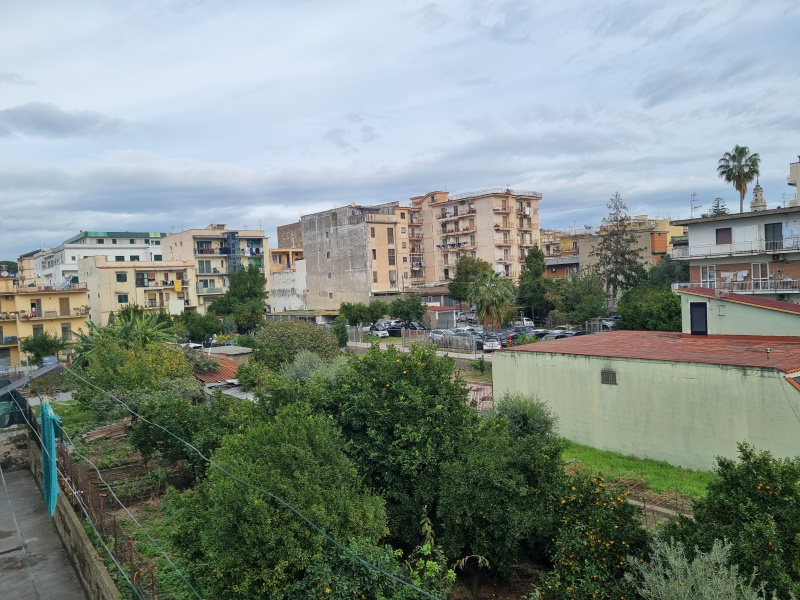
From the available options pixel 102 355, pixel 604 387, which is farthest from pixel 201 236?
pixel 604 387

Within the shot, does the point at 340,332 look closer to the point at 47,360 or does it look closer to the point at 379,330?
the point at 379,330

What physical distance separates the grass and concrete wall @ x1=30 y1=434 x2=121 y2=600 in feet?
37.1

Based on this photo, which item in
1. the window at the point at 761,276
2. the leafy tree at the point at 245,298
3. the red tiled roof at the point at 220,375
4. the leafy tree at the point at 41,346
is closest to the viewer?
the red tiled roof at the point at 220,375

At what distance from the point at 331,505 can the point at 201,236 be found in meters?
72.1

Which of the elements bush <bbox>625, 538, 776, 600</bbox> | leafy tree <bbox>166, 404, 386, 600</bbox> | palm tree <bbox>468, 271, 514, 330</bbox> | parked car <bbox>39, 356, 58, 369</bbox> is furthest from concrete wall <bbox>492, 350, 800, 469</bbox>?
parked car <bbox>39, 356, 58, 369</bbox>

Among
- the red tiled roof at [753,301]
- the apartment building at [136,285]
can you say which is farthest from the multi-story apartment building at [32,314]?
the red tiled roof at [753,301]

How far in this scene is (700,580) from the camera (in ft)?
25.4

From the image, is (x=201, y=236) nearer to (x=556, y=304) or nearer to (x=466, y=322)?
(x=466, y=322)

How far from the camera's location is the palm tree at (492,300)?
171ft

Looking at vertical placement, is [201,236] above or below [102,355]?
above

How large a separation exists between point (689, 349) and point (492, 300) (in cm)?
3103

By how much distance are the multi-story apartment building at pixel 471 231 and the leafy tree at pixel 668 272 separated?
64.7 feet

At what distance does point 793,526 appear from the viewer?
8734mm

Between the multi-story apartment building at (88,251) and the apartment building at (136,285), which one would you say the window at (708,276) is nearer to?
the apartment building at (136,285)
